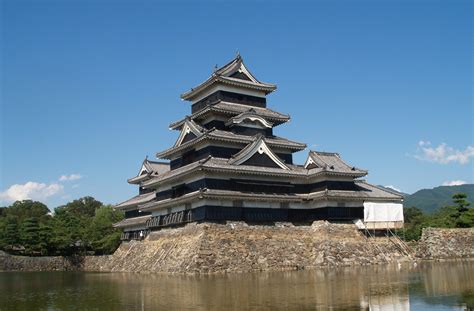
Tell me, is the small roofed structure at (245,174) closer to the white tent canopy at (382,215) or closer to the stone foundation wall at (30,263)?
the white tent canopy at (382,215)

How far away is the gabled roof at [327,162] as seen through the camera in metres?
37.6

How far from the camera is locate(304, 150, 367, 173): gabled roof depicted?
123ft

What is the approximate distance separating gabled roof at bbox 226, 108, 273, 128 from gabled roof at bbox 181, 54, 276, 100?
307cm

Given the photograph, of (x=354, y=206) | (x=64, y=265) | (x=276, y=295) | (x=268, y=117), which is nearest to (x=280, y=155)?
(x=268, y=117)

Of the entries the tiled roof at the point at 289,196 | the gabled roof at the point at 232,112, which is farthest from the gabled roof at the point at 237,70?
the tiled roof at the point at 289,196

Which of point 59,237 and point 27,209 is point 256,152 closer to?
point 59,237

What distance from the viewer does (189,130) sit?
38.2 meters

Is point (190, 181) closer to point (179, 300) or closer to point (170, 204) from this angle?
point (170, 204)

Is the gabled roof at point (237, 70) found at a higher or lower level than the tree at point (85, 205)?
higher

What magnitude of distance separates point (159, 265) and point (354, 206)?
16.3 metres

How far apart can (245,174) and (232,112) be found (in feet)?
20.5

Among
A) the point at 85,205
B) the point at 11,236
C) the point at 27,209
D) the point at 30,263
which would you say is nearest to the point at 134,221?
the point at 30,263

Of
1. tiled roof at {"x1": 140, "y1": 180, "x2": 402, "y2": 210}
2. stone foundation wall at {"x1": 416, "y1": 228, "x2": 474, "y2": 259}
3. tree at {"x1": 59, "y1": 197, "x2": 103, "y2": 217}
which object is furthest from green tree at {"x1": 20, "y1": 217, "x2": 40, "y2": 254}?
tree at {"x1": 59, "y1": 197, "x2": 103, "y2": 217}

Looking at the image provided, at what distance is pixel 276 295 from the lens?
56.3ft
